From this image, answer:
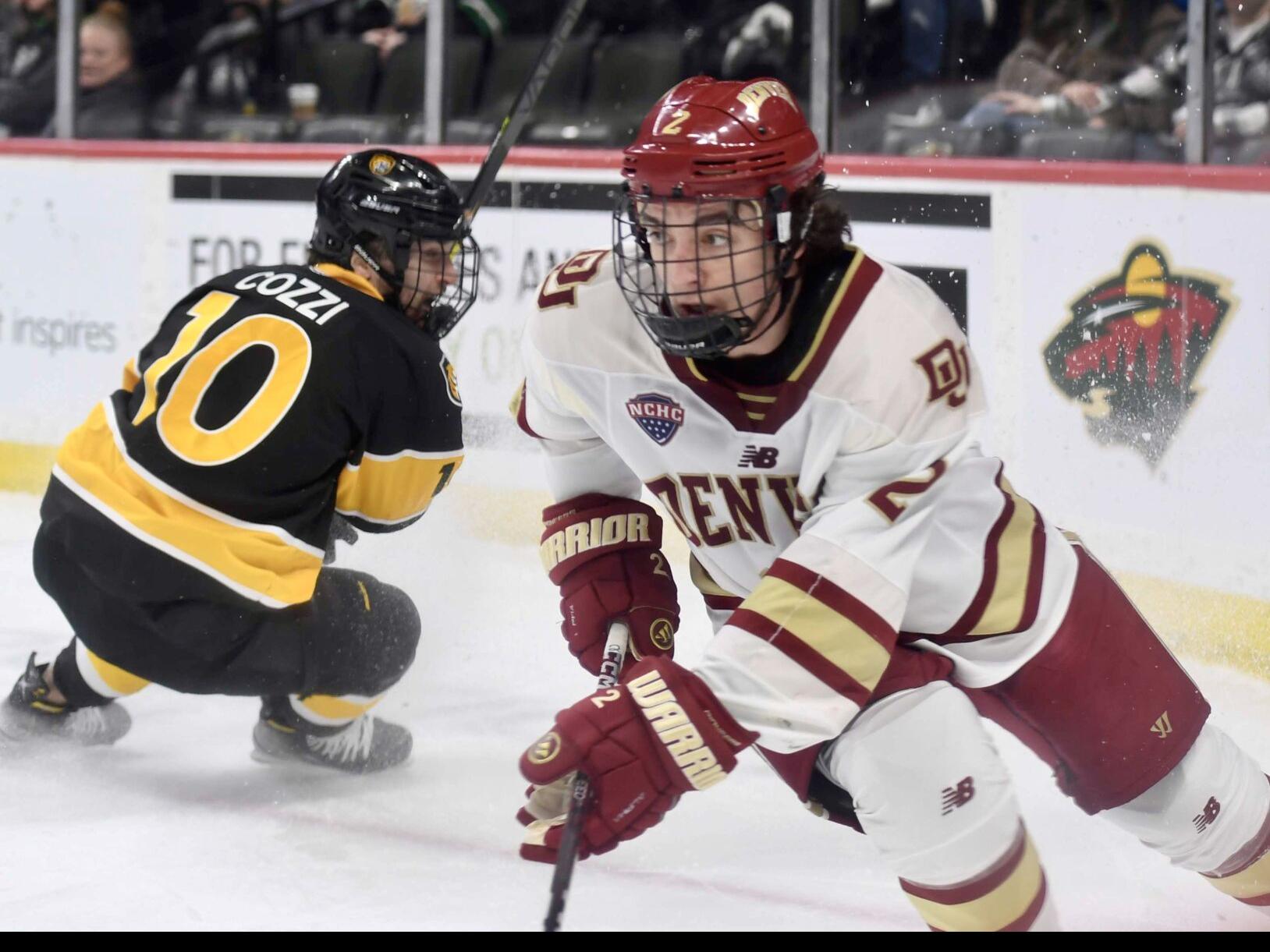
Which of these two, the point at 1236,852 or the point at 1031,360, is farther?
the point at 1031,360

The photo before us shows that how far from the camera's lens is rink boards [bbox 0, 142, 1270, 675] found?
2.90 m

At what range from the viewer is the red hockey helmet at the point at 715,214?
5.07ft

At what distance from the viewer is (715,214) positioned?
1.56 meters

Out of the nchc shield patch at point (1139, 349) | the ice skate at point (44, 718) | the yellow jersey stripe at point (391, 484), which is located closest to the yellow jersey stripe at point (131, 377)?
the yellow jersey stripe at point (391, 484)

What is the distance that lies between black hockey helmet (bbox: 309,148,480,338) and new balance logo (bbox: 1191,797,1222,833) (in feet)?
4.23

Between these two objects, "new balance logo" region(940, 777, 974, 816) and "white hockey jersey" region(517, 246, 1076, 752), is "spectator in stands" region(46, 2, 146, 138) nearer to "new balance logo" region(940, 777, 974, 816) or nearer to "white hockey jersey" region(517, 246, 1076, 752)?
"white hockey jersey" region(517, 246, 1076, 752)

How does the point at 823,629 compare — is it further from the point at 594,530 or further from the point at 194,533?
the point at 194,533

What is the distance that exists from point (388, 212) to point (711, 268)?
1015mm

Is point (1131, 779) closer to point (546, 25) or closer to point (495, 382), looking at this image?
point (495, 382)

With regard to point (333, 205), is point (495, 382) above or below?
below

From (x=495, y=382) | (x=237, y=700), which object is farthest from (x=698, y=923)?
(x=495, y=382)

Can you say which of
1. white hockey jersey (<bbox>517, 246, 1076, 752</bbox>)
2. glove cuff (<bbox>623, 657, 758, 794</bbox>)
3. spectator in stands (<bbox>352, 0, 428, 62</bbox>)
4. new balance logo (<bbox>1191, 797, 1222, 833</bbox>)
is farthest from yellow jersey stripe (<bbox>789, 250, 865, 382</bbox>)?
spectator in stands (<bbox>352, 0, 428, 62</bbox>)

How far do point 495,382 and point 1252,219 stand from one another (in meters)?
1.76

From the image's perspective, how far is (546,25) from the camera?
4.45 metres
